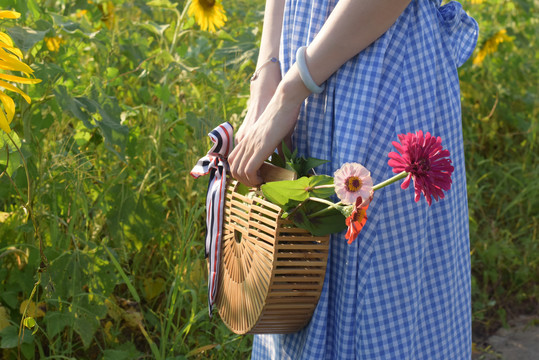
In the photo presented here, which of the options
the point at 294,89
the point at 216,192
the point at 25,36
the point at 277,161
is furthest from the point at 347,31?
the point at 25,36

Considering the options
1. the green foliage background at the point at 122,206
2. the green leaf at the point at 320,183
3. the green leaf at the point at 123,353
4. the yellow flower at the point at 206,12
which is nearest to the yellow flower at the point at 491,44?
the green foliage background at the point at 122,206

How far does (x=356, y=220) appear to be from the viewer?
908 millimetres

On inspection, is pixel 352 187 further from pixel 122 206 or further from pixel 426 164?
pixel 122 206

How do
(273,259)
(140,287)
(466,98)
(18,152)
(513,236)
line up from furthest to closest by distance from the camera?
(466,98), (513,236), (140,287), (18,152), (273,259)

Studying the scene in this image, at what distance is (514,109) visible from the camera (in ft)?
10.7

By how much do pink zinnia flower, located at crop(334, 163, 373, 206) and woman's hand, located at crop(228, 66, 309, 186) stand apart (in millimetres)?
180

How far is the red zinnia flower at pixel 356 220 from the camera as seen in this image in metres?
0.90

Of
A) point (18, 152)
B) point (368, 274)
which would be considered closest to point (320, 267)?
point (368, 274)

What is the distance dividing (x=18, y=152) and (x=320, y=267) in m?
0.68

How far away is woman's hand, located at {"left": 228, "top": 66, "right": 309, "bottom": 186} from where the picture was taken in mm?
1078

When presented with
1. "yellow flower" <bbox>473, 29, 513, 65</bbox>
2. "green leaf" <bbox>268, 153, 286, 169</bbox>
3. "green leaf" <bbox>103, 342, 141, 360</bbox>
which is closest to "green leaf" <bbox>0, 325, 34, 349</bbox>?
"green leaf" <bbox>103, 342, 141, 360</bbox>

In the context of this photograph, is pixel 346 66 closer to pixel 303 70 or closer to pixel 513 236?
pixel 303 70

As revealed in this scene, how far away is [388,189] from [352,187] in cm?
16

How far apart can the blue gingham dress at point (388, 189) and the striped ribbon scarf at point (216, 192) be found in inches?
5.4
